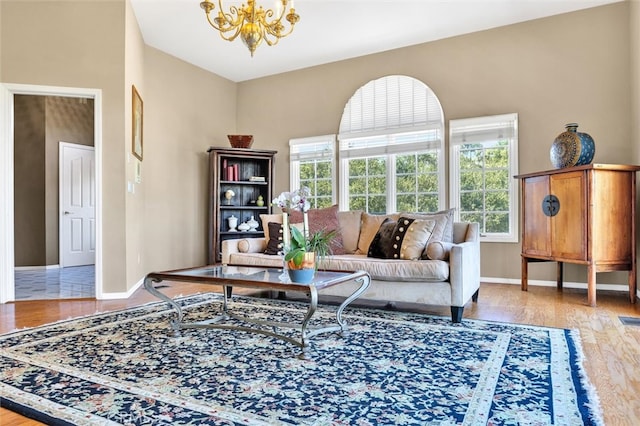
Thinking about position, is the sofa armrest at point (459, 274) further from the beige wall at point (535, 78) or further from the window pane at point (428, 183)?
the window pane at point (428, 183)

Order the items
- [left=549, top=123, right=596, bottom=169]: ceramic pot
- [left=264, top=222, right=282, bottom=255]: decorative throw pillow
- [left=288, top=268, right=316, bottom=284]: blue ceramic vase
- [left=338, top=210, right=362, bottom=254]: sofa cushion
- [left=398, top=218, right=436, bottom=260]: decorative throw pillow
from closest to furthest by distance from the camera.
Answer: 1. [left=288, top=268, right=316, bottom=284]: blue ceramic vase
2. [left=398, top=218, right=436, bottom=260]: decorative throw pillow
3. [left=549, top=123, right=596, bottom=169]: ceramic pot
4. [left=264, top=222, right=282, bottom=255]: decorative throw pillow
5. [left=338, top=210, right=362, bottom=254]: sofa cushion

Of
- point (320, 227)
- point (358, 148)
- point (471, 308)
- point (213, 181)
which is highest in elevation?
point (358, 148)

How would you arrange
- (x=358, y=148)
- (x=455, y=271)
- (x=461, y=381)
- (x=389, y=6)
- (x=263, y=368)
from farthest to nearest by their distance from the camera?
(x=358, y=148) < (x=389, y=6) < (x=455, y=271) < (x=263, y=368) < (x=461, y=381)

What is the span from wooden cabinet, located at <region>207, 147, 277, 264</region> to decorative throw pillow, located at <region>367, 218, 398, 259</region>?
9.32 feet

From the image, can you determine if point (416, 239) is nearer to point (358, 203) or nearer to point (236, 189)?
point (358, 203)

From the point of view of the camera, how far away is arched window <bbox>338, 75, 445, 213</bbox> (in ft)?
18.1

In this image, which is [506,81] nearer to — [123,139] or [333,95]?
[333,95]

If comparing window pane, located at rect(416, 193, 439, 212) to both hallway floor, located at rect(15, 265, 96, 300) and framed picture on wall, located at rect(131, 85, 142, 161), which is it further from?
hallway floor, located at rect(15, 265, 96, 300)

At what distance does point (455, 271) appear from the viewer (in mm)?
3191

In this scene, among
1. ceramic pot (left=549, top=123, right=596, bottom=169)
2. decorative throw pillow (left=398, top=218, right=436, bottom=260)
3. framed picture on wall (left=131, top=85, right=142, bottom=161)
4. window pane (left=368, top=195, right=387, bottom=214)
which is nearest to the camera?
decorative throw pillow (left=398, top=218, right=436, bottom=260)

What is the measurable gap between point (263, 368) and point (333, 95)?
478 centimetres

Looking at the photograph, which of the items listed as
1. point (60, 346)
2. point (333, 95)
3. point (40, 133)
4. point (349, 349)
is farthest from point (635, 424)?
point (40, 133)

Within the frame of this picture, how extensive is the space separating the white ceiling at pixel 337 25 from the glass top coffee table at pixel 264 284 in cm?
307

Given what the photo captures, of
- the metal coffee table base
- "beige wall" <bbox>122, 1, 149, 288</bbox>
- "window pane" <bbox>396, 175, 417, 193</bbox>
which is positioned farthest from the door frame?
"window pane" <bbox>396, 175, 417, 193</bbox>
